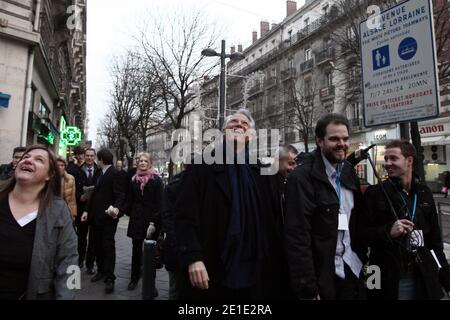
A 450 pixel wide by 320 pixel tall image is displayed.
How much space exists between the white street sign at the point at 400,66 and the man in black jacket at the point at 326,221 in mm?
1036

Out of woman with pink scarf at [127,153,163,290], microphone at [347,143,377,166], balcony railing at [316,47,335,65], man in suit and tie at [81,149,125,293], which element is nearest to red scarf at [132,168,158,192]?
woman with pink scarf at [127,153,163,290]

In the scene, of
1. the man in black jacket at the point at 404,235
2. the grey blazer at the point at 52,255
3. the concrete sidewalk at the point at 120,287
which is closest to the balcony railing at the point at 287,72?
the concrete sidewalk at the point at 120,287

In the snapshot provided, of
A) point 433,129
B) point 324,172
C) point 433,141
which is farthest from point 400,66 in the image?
point 433,129

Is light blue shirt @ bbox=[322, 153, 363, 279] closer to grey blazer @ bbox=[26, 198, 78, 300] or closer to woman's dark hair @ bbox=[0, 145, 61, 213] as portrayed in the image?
grey blazer @ bbox=[26, 198, 78, 300]

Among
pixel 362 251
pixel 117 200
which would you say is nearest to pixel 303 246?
pixel 362 251

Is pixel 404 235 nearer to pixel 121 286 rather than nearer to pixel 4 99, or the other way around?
pixel 121 286

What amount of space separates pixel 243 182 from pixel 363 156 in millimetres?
1058

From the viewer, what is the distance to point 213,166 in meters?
2.57

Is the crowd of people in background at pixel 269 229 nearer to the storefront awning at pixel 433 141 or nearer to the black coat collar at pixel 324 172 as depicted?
the black coat collar at pixel 324 172

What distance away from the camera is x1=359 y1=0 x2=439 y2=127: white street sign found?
317 centimetres

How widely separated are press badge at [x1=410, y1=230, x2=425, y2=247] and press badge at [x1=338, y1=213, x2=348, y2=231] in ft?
1.90

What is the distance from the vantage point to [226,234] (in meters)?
2.42

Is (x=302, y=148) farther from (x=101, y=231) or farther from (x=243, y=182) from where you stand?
(x=243, y=182)

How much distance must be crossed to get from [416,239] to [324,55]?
1246 inches
